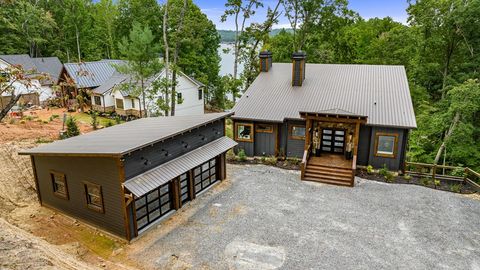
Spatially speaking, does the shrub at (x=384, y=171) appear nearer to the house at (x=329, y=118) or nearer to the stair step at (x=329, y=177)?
the house at (x=329, y=118)

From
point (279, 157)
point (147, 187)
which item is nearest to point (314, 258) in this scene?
point (147, 187)

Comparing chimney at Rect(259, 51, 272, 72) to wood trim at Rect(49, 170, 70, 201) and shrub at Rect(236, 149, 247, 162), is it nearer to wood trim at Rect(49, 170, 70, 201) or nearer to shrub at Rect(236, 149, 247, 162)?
shrub at Rect(236, 149, 247, 162)

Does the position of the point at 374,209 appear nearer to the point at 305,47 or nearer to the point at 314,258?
the point at 314,258

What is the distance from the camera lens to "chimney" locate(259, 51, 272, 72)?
22.1m

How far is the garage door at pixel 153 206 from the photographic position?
39.2 feet

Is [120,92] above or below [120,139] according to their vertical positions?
above

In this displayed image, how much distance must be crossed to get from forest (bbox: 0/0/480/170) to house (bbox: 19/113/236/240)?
4.68 m

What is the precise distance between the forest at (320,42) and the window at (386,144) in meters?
4.86

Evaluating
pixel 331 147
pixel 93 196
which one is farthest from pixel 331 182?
Answer: pixel 93 196

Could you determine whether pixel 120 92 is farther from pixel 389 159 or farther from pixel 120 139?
pixel 389 159

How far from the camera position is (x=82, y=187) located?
11789 millimetres

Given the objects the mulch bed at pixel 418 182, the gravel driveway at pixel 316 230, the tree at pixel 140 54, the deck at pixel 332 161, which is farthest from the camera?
the tree at pixel 140 54

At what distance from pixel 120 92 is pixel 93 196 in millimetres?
20851

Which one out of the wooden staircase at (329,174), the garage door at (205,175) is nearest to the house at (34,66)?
the garage door at (205,175)
